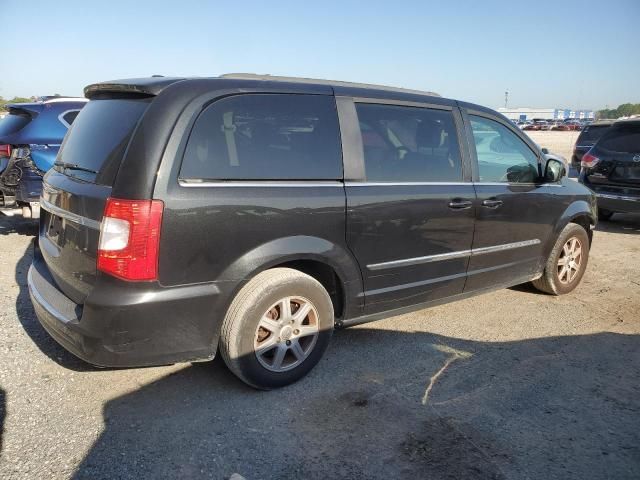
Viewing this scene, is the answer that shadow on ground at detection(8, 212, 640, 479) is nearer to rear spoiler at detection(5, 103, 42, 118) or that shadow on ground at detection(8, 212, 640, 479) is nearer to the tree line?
rear spoiler at detection(5, 103, 42, 118)

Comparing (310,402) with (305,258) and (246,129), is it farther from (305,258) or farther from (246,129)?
(246,129)

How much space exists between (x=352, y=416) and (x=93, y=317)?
4.93ft

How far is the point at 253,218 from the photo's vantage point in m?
2.89

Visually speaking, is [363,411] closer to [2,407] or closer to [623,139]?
[2,407]

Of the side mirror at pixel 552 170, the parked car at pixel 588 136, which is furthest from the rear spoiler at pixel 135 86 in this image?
the parked car at pixel 588 136

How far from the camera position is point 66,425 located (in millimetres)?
2791

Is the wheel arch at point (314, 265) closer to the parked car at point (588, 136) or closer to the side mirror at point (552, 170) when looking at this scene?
the side mirror at point (552, 170)

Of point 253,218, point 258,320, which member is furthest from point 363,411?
point 253,218

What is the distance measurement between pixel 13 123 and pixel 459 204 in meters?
5.58

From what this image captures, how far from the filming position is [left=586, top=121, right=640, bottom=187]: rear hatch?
8.02 m

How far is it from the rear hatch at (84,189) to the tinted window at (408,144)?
146 cm

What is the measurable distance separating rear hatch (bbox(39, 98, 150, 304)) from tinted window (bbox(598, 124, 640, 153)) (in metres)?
7.89

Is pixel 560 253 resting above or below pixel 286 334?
above

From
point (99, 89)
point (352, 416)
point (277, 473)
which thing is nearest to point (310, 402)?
point (352, 416)
